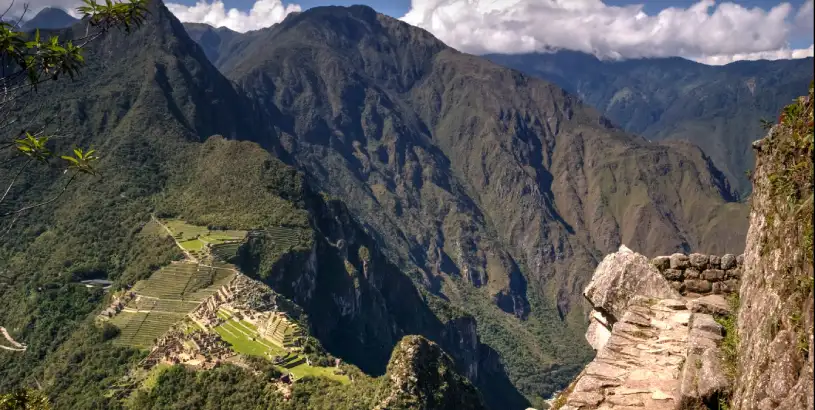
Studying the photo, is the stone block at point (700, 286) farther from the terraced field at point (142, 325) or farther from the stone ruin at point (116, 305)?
the stone ruin at point (116, 305)

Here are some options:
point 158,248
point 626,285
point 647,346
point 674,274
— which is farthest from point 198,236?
point 647,346

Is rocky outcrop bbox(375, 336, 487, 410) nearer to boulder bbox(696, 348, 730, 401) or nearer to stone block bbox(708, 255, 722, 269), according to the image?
stone block bbox(708, 255, 722, 269)

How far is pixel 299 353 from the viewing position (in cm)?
5784

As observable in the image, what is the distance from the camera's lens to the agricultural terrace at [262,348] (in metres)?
53.8

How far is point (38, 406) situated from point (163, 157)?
12840cm

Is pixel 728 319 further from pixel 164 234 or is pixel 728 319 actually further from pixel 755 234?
pixel 164 234

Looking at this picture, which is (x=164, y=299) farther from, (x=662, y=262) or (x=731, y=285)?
(x=731, y=285)

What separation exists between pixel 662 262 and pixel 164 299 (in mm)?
69494

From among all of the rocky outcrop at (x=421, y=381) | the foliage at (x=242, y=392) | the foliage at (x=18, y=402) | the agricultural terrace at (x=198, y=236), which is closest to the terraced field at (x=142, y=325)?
the foliage at (x=242, y=392)

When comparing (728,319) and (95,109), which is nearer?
(728,319)

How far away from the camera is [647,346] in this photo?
1179 centimetres

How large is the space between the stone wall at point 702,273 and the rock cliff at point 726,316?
0.08 feet

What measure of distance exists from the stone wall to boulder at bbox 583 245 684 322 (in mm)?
619

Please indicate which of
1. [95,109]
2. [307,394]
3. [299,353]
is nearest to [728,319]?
[307,394]
